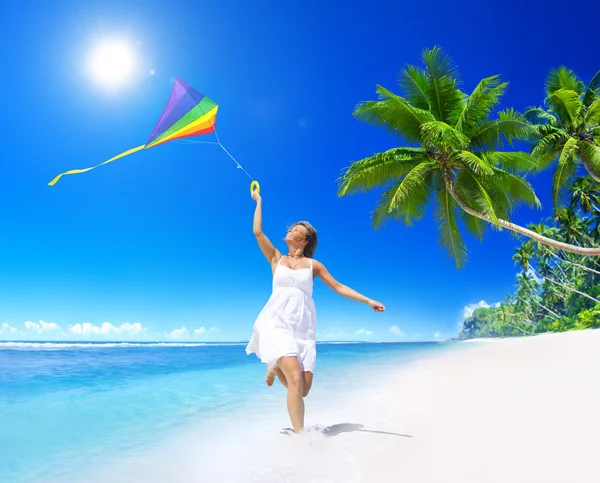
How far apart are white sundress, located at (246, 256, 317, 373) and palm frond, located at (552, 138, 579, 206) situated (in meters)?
15.9

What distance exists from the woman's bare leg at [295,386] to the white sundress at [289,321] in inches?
2.7

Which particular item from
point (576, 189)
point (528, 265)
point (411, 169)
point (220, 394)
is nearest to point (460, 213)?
point (411, 169)

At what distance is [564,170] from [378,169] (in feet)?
27.6

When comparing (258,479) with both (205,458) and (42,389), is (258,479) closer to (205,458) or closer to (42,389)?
(205,458)

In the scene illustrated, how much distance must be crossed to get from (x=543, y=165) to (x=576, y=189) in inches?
424

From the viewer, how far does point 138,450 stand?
13.5 feet

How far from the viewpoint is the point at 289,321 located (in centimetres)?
396

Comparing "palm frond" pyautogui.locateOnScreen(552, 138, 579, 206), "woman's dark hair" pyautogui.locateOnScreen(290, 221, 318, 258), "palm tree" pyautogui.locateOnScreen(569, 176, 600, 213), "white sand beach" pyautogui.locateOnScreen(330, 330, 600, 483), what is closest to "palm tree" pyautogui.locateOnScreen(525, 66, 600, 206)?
"palm frond" pyautogui.locateOnScreen(552, 138, 579, 206)

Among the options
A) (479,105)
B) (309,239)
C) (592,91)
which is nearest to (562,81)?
(592,91)

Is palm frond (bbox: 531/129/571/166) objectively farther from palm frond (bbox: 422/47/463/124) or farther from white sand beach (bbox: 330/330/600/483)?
white sand beach (bbox: 330/330/600/483)

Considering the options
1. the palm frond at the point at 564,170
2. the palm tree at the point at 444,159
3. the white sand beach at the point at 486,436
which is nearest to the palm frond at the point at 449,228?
the palm tree at the point at 444,159

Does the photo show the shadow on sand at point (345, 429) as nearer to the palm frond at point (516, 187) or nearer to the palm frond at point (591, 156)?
the palm frond at point (516, 187)

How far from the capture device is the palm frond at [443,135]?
40.1 feet

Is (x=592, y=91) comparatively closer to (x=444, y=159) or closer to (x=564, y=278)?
(x=444, y=159)
